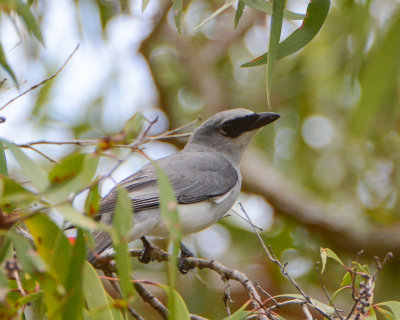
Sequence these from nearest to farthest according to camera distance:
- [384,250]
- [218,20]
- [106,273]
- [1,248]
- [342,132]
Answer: [1,248], [106,273], [384,250], [342,132], [218,20]

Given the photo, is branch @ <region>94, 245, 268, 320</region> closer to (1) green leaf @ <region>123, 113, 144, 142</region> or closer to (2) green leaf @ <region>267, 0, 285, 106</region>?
(1) green leaf @ <region>123, 113, 144, 142</region>

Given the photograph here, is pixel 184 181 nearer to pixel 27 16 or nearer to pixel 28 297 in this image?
pixel 27 16

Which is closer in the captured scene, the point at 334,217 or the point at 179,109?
the point at 334,217

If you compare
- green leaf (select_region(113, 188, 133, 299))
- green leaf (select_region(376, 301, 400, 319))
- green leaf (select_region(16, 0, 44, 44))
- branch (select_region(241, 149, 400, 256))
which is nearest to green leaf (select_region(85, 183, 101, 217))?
green leaf (select_region(113, 188, 133, 299))

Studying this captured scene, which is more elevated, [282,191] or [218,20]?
[218,20]

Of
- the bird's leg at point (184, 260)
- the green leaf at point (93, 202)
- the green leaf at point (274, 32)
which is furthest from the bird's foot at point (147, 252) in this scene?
the green leaf at point (93, 202)

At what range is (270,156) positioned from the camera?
6.27 m

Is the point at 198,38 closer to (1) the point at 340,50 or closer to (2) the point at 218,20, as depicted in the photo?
(2) the point at 218,20

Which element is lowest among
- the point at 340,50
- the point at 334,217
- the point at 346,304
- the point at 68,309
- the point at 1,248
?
the point at 346,304

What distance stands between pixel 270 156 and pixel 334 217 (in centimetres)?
128

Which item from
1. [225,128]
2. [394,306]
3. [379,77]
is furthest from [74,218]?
[379,77]

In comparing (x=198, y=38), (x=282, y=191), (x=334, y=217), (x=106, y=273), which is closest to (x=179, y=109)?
(x=198, y=38)

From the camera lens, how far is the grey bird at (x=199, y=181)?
3137 millimetres

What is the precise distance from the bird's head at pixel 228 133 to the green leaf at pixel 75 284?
7.27ft
